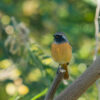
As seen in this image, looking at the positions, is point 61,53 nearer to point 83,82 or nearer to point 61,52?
point 61,52

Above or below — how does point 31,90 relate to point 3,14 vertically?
below

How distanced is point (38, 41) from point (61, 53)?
7.93ft

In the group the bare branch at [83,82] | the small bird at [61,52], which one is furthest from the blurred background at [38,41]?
the bare branch at [83,82]

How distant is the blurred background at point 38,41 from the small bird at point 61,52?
0.45m

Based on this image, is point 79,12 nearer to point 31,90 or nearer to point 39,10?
point 39,10

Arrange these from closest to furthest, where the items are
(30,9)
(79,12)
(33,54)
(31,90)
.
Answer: (33,54), (31,90), (79,12), (30,9)

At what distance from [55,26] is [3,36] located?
0.89 metres

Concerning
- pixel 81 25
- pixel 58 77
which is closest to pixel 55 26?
pixel 81 25

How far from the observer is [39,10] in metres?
4.88

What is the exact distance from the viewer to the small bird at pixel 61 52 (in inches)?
79.6

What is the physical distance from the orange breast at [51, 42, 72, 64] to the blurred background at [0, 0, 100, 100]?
48cm

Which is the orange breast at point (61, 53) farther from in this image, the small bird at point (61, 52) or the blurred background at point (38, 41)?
the blurred background at point (38, 41)

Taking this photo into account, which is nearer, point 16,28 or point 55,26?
point 16,28

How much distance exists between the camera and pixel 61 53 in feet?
6.79
